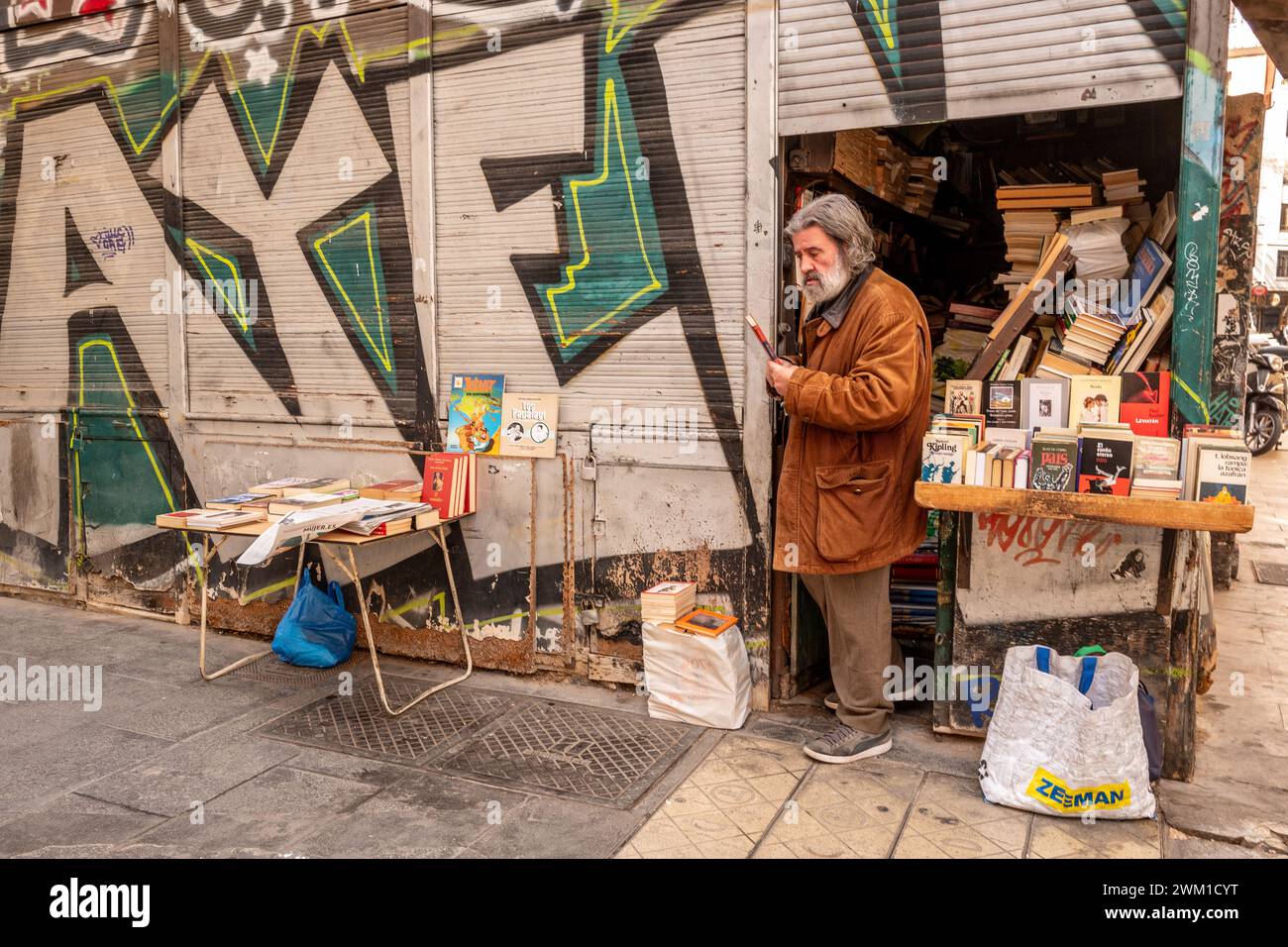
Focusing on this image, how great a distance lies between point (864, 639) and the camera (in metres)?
4.07

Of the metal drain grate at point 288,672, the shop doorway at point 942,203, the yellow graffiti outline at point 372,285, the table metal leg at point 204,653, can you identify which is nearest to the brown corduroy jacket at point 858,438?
the shop doorway at point 942,203

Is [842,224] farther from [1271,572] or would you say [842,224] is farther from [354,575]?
[1271,572]

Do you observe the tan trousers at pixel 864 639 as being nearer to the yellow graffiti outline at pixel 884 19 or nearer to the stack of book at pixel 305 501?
the yellow graffiti outline at pixel 884 19

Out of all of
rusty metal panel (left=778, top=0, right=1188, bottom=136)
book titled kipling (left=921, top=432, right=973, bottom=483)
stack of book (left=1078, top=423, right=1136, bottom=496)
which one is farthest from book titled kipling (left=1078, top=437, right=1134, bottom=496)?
rusty metal panel (left=778, top=0, right=1188, bottom=136)

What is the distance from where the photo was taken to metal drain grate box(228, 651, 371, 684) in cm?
502

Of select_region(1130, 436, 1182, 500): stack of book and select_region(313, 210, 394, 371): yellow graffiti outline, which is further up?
select_region(313, 210, 394, 371): yellow graffiti outline

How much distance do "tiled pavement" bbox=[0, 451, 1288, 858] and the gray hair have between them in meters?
2.00

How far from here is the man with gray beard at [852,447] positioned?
381 centimetres

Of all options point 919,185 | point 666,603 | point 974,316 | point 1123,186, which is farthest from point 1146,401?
point 919,185

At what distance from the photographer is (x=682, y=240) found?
4.46 meters

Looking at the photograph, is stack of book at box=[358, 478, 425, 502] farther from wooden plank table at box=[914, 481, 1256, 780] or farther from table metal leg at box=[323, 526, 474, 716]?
wooden plank table at box=[914, 481, 1256, 780]

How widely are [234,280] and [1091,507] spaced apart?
462 centimetres
